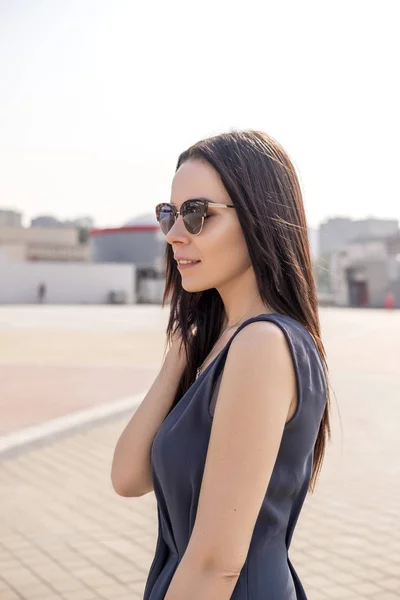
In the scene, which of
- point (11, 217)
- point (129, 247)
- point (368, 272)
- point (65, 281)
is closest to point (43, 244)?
point (129, 247)

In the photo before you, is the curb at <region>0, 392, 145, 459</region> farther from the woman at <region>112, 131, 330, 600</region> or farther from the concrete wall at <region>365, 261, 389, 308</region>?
the concrete wall at <region>365, 261, 389, 308</region>

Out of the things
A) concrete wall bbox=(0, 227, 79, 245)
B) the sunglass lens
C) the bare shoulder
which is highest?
concrete wall bbox=(0, 227, 79, 245)

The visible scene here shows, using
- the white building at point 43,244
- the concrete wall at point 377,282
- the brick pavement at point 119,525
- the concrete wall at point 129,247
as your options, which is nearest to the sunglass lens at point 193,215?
the brick pavement at point 119,525

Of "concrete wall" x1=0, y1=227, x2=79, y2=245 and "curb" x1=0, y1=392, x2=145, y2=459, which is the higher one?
"concrete wall" x1=0, y1=227, x2=79, y2=245

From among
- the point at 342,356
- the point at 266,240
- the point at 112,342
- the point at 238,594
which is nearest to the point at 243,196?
the point at 266,240

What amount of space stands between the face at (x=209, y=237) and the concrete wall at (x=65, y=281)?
47453mm

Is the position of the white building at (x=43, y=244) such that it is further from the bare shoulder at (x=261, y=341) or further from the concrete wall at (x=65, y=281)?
the bare shoulder at (x=261, y=341)

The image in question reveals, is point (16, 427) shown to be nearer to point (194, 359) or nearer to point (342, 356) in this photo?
point (194, 359)

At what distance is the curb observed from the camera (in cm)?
704

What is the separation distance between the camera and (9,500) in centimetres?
554

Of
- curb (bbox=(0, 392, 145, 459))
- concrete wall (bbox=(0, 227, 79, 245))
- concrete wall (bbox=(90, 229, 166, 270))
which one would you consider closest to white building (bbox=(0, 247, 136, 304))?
concrete wall (bbox=(90, 229, 166, 270))

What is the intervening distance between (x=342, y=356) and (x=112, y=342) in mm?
6221

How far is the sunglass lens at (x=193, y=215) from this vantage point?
167cm

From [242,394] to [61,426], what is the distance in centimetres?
674
